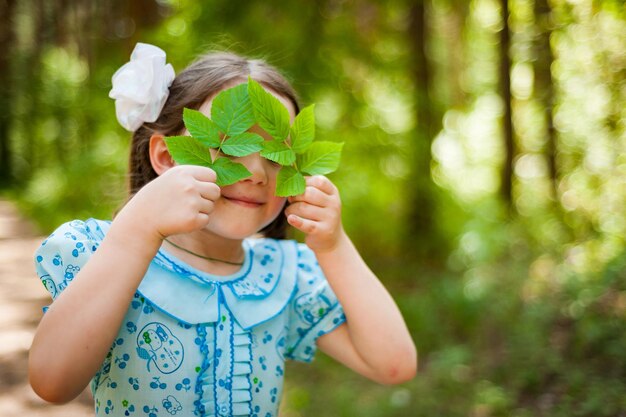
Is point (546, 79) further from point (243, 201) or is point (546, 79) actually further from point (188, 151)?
point (188, 151)

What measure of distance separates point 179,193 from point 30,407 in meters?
2.39

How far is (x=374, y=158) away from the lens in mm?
5141

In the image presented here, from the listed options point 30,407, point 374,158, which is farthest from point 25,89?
point 30,407

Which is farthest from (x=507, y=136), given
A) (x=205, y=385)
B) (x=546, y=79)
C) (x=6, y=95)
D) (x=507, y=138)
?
(x=6, y=95)

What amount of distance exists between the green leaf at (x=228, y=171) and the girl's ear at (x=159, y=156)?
30 cm

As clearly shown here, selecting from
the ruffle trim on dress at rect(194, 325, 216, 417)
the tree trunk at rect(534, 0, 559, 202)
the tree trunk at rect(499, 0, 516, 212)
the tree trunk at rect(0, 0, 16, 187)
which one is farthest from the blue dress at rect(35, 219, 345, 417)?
the tree trunk at rect(0, 0, 16, 187)

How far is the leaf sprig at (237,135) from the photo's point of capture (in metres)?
1.49

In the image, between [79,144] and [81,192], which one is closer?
[81,192]

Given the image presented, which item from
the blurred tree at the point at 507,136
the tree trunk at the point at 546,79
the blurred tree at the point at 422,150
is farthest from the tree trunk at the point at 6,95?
the tree trunk at the point at 546,79

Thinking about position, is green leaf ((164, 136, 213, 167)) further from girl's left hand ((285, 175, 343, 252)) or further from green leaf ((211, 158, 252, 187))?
girl's left hand ((285, 175, 343, 252))

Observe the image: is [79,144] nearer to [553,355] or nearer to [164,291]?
[553,355]

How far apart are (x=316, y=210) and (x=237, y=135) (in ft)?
0.86

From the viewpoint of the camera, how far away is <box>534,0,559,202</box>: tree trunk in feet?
10.7

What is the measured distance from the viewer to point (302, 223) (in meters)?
1.56
